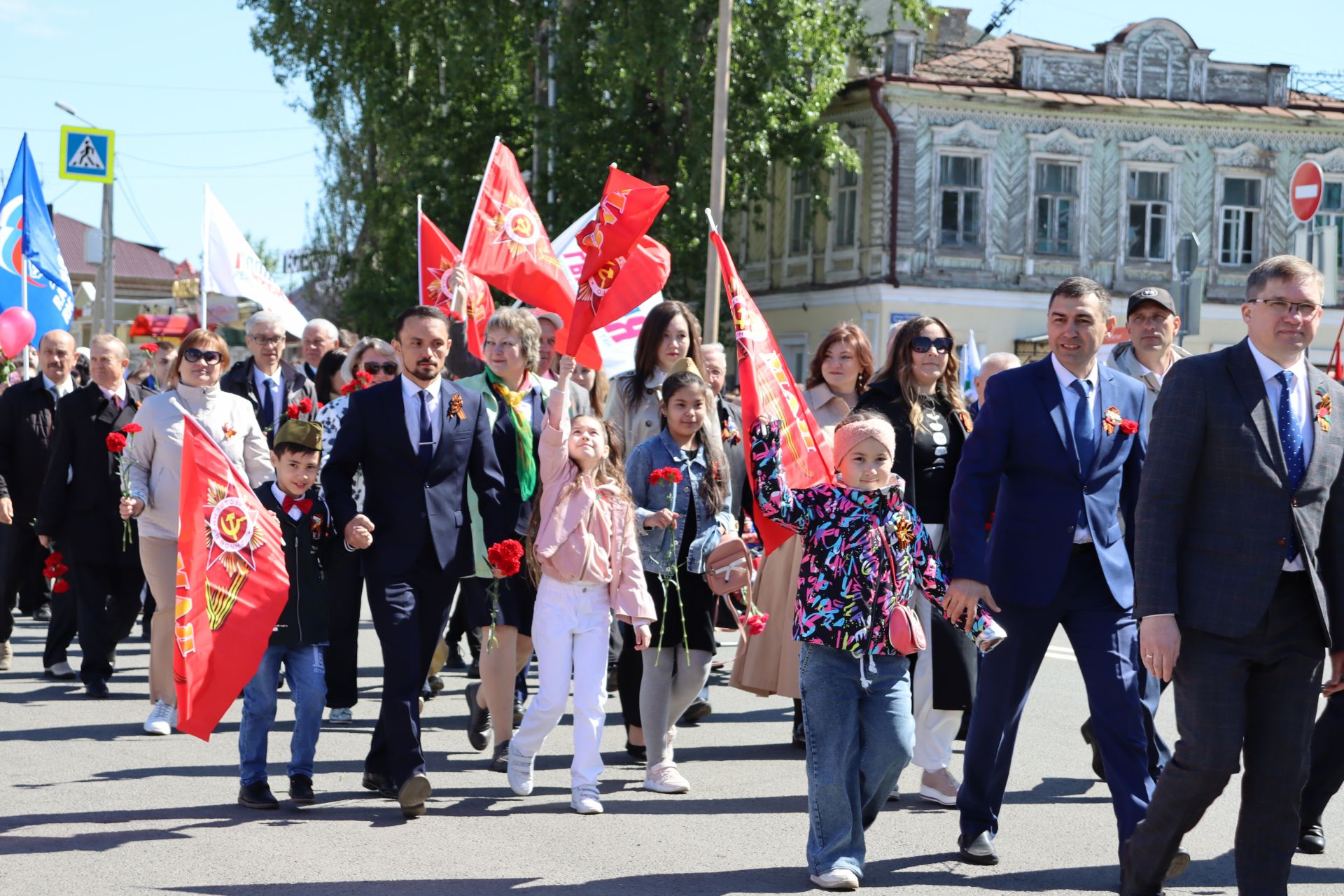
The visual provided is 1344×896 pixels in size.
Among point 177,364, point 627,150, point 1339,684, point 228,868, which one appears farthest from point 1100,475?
point 627,150

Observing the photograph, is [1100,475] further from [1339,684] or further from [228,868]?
[228,868]

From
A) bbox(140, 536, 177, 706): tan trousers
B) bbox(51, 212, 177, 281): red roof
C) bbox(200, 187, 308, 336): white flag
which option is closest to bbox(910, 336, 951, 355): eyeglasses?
bbox(140, 536, 177, 706): tan trousers

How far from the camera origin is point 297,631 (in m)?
7.02

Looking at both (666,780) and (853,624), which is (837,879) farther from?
(666,780)

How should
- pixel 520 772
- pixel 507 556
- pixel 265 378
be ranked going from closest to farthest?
pixel 507 556 → pixel 520 772 → pixel 265 378

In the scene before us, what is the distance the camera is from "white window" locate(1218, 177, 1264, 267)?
3409cm

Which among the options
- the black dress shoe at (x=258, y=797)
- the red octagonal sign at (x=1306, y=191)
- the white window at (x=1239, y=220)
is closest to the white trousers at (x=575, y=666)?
the black dress shoe at (x=258, y=797)

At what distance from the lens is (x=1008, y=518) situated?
19.3 ft

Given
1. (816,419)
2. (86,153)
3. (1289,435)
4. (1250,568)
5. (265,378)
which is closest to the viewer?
(1250,568)

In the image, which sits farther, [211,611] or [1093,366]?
[211,611]

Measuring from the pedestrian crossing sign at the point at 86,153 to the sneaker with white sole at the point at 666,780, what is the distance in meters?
17.8

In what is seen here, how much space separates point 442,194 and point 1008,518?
86.1 ft

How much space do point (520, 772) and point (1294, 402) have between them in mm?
3669

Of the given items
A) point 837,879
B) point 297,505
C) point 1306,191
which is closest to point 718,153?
point 1306,191
